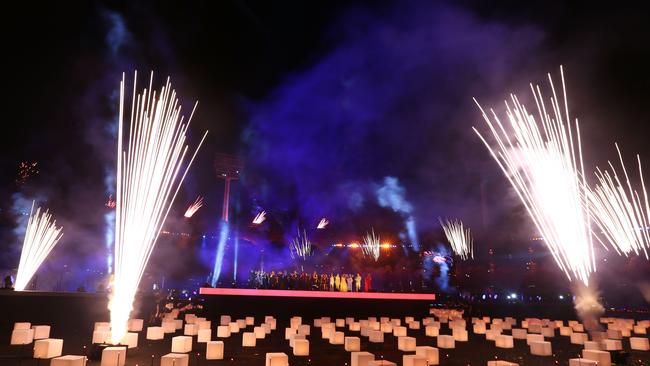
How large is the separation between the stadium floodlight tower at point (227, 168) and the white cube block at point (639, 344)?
100ft

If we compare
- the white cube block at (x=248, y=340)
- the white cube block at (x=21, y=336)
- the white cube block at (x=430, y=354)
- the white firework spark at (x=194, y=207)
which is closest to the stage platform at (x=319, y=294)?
the white cube block at (x=248, y=340)

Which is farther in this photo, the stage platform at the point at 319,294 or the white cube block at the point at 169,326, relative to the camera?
the stage platform at the point at 319,294

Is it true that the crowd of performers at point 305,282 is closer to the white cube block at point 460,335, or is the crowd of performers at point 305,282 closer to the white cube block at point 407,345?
the white cube block at point 460,335

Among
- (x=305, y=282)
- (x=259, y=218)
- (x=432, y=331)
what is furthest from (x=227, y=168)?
(x=432, y=331)

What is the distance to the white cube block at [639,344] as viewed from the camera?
40.7ft

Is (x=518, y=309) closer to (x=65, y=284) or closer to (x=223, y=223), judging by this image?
(x=223, y=223)

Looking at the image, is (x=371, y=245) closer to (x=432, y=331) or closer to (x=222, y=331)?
(x=432, y=331)

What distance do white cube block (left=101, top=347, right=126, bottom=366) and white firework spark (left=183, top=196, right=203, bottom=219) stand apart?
2718cm

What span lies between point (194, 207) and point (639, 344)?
3105 centimetres

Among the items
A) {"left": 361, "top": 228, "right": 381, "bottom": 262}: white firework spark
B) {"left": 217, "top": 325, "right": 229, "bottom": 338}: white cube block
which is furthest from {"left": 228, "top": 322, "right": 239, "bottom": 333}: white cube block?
{"left": 361, "top": 228, "right": 381, "bottom": 262}: white firework spark

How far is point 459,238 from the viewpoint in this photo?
36.1 meters

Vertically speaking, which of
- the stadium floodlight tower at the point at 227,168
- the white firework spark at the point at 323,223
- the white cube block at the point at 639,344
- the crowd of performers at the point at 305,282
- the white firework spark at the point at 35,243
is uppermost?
the stadium floodlight tower at the point at 227,168

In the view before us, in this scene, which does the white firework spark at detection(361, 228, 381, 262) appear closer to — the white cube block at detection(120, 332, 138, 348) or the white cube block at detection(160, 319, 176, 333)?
the white cube block at detection(160, 319, 176, 333)

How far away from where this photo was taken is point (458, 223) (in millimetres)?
37438
